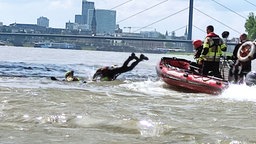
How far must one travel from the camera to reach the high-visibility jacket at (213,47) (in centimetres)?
1073

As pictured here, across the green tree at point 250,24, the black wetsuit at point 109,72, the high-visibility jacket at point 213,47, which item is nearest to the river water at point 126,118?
the high-visibility jacket at point 213,47

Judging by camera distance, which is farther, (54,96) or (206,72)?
(206,72)

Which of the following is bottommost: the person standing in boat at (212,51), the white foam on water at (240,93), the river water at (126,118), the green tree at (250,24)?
the river water at (126,118)

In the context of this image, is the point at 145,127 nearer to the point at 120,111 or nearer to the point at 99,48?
the point at 120,111

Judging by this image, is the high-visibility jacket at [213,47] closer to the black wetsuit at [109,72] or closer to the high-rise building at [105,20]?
the black wetsuit at [109,72]

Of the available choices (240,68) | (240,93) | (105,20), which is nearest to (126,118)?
(240,93)

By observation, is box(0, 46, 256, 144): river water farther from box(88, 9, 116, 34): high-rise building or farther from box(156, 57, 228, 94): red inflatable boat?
box(88, 9, 116, 34): high-rise building

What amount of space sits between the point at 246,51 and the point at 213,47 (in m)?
0.72

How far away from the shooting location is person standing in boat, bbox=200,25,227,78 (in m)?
10.7

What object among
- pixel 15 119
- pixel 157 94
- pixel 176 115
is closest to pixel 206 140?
pixel 176 115

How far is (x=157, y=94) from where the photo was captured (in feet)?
35.9

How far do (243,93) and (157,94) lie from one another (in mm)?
1891

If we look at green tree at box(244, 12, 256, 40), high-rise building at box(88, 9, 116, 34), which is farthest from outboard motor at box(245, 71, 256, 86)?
high-rise building at box(88, 9, 116, 34)

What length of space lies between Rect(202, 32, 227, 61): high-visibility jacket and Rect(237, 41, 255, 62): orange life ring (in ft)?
1.35
